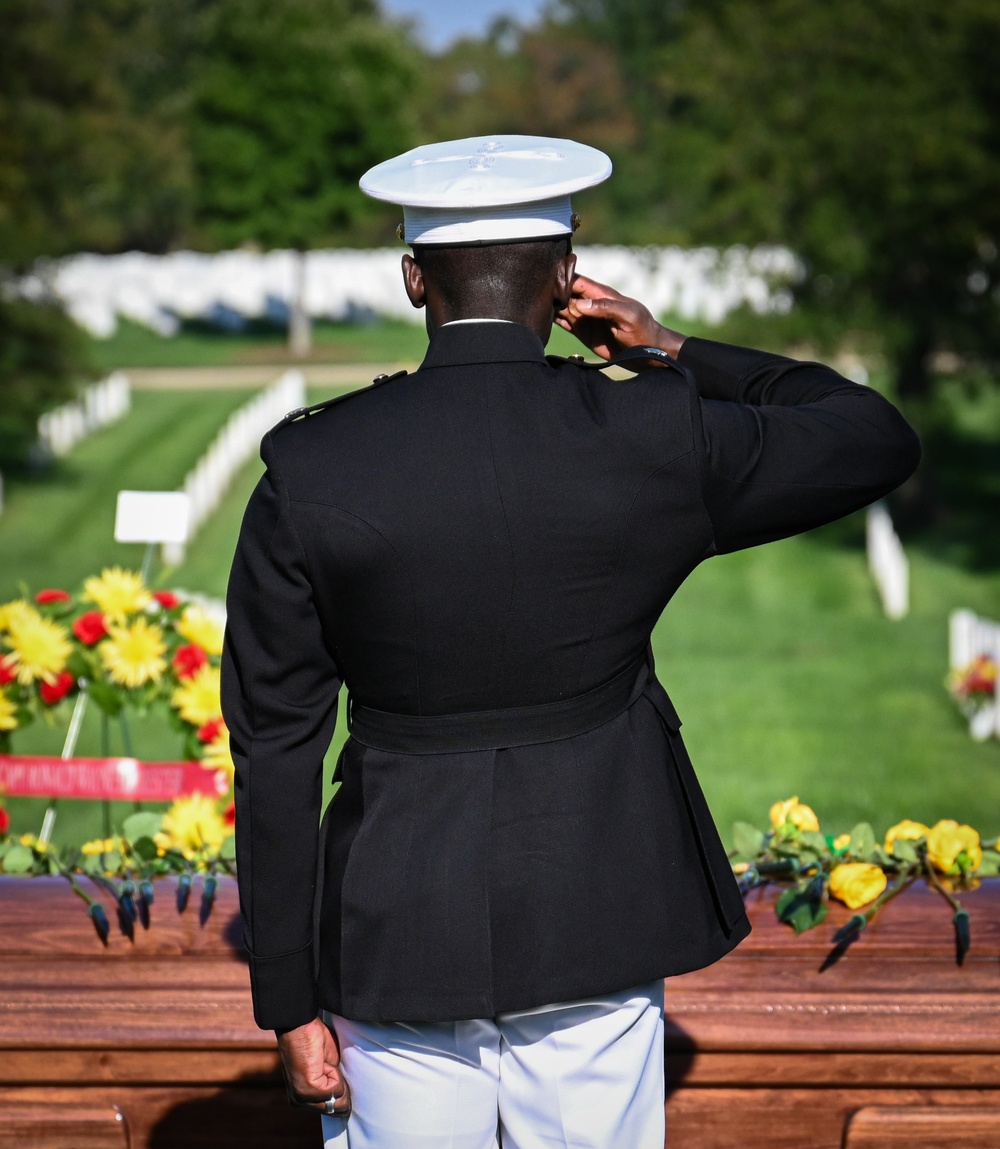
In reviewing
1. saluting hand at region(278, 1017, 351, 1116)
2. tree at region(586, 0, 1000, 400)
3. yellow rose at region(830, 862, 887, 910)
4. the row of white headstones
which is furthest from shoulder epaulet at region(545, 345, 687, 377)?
tree at region(586, 0, 1000, 400)

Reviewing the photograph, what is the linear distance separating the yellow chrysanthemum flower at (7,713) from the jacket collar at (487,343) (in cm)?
351

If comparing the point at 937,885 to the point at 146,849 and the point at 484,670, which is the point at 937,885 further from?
the point at 146,849

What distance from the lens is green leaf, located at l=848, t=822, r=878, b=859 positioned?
10.5 ft

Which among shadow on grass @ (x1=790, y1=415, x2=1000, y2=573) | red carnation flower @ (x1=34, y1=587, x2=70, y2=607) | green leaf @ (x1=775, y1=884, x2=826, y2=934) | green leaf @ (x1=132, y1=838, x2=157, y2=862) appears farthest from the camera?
shadow on grass @ (x1=790, y1=415, x2=1000, y2=573)

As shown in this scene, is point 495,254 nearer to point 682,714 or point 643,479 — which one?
point 643,479

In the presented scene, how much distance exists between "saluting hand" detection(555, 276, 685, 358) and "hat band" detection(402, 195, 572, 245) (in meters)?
0.22

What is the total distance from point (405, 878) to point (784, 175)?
14.3 meters

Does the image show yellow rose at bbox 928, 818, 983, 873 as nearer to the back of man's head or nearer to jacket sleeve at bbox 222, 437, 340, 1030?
jacket sleeve at bbox 222, 437, 340, 1030

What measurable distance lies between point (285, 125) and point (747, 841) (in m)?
31.3

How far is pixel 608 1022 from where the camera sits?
2.11 m

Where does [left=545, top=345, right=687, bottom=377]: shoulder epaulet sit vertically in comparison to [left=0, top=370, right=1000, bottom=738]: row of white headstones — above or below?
above

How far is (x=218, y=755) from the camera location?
16.0 ft

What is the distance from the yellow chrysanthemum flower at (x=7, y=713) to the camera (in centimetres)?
504

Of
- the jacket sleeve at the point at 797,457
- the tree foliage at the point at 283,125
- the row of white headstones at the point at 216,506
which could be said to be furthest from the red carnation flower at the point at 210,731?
the tree foliage at the point at 283,125
